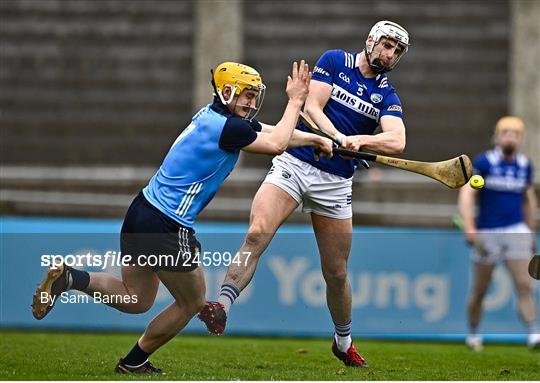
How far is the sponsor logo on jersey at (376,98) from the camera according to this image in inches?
337

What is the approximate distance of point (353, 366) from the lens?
8766mm

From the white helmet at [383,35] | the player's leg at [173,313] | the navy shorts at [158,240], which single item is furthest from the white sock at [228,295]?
the white helmet at [383,35]

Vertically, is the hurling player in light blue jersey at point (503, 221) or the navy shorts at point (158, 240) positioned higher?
the navy shorts at point (158, 240)

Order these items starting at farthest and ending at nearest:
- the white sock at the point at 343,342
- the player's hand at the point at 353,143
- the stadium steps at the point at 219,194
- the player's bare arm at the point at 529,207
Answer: the stadium steps at the point at 219,194 < the player's bare arm at the point at 529,207 < the white sock at the point at 343,342 < the player's hand at the point at 353,143

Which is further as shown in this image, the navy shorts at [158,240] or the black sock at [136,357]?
Answer: the black sock at [136,357]

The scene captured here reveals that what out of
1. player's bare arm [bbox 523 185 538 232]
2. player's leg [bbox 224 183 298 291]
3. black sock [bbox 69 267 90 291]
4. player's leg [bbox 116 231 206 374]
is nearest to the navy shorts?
player's leg [bbox 116 231 206 374]

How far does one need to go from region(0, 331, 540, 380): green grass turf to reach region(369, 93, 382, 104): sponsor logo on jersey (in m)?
1.84

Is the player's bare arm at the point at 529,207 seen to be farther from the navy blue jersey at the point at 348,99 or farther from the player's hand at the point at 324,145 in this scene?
the player's hand at the point at 324,145

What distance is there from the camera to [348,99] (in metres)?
8.58

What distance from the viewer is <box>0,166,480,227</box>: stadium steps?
15.9 meters

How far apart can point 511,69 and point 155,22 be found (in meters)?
4.98

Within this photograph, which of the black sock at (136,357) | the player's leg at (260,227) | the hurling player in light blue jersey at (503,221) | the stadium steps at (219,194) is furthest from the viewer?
the stadium steps at (219,194)

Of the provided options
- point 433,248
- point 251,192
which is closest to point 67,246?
point 433,248

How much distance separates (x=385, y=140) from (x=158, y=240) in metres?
1.78
